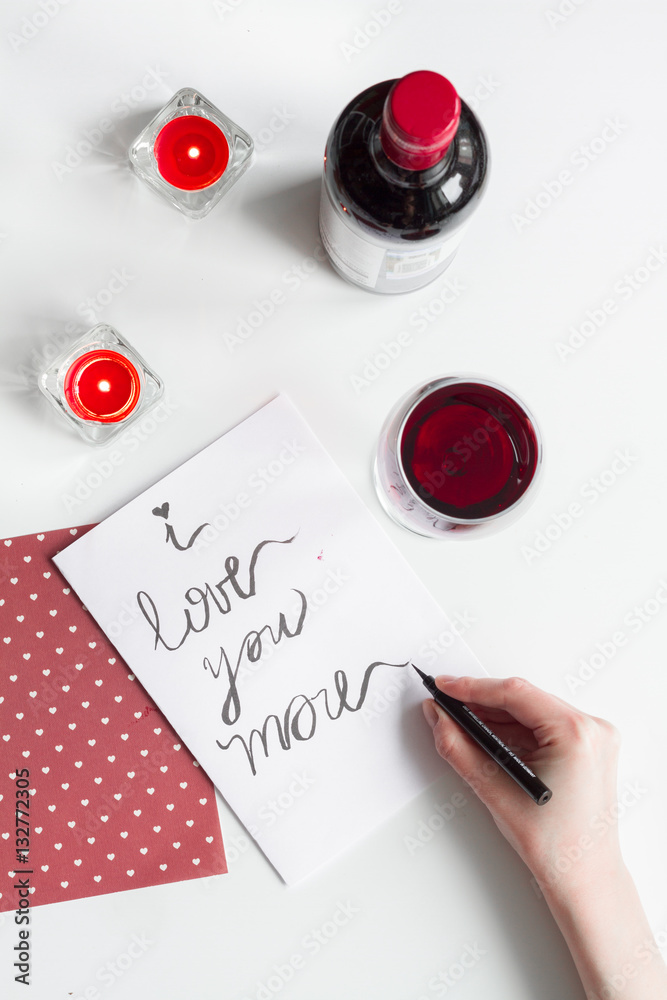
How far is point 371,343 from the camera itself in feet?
2.28

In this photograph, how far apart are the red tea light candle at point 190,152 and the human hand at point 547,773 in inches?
21.5

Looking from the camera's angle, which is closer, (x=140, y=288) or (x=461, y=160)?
(x=461, y=160)

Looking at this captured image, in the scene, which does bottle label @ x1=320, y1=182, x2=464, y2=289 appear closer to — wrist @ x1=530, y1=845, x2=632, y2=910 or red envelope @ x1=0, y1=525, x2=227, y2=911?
red envelope @ x1=0, y1=525, x2=227, y2=911

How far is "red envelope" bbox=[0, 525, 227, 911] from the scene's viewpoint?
0.69m

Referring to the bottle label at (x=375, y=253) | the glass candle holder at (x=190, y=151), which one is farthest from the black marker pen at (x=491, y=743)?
the glass candle holder at (x=190, y=151)

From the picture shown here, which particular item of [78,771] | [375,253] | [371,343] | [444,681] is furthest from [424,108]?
[78,771]

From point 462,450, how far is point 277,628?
26cm

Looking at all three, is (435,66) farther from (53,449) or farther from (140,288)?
(53,449)

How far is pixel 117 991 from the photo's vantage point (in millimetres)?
692

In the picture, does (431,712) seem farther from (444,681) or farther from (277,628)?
(277,628)

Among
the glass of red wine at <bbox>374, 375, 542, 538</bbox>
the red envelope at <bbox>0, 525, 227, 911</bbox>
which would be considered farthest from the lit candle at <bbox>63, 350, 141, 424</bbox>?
the glass of red wine at <bbox>374, 375, 542, 538</bbox>

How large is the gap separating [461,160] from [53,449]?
464 mm

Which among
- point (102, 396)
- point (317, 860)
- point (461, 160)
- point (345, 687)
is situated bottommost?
point (317, 860)

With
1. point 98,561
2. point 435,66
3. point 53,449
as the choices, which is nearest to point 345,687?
point 98,561
